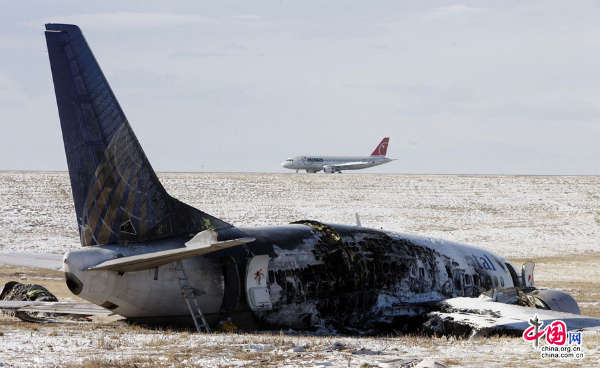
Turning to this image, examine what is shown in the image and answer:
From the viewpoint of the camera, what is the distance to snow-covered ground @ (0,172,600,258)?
69.8 metres

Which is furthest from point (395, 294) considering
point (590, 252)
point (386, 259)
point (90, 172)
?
point (590, 252)

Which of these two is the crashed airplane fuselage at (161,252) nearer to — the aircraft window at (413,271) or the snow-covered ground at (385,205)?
the aircraft window at (413,271)

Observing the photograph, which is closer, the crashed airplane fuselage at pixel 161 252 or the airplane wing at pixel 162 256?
the airplane wing at pixel 162 256

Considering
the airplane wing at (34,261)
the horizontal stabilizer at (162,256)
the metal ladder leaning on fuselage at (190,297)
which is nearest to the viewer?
the horizontal stabilizer at (162,256)

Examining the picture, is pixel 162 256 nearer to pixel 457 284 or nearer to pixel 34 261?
pixel 34 261

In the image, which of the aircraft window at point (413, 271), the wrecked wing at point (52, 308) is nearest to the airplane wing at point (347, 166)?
the aircraft window at point (413, 271)

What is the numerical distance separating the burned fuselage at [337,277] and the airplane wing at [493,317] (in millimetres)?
1323

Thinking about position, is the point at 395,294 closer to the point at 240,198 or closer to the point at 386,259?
the point at 386,259

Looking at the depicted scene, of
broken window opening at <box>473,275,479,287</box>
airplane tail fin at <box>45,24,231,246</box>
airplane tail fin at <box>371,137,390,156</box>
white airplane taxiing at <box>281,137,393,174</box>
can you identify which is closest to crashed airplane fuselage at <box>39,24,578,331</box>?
airplane tail fin at <box>45,24,231,246</box>

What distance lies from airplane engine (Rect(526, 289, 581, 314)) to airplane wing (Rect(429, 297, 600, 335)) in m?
2.29

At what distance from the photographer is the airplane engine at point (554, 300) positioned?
24.7 m

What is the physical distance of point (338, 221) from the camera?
75.4 m

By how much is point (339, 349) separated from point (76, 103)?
9275mm

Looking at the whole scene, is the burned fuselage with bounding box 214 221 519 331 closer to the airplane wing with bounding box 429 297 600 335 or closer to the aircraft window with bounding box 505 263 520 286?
the airplane wing with bounding box 429 297 600 335
